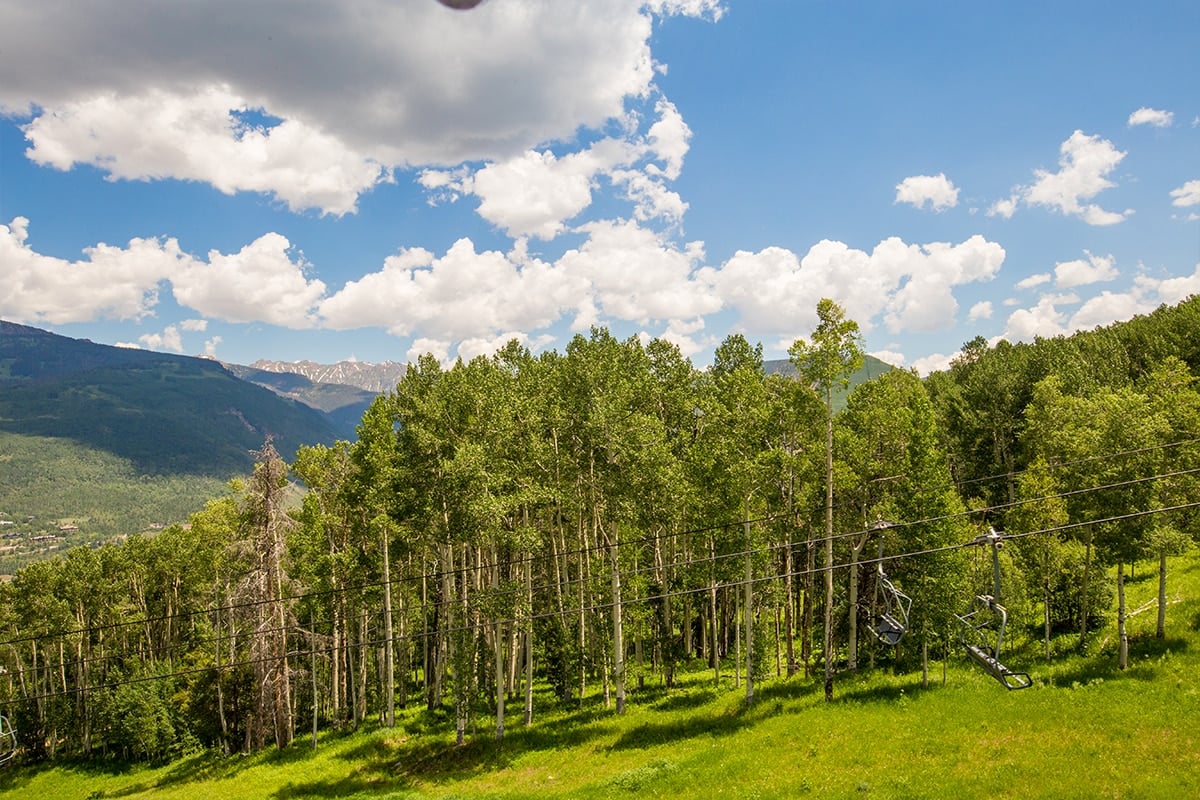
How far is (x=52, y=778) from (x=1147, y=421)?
8990 centimetres

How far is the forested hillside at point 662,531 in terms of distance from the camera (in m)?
33.1

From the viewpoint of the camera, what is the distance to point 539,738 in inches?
1391

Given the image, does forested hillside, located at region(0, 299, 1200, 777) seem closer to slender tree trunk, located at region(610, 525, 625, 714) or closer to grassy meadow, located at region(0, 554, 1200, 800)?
slender tree trunk, located at region(610, 525, 625, 714)

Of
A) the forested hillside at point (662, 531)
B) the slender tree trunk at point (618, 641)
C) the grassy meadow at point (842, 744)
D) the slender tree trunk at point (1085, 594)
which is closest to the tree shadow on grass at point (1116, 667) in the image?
the grassy meadow at point (842, 744)

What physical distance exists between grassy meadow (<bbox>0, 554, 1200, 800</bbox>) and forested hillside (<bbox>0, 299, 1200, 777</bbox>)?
1.61m

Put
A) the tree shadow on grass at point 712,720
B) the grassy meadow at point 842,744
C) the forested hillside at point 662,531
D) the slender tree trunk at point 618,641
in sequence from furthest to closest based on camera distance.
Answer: the slender tree trunk at point 618,641, the forested hillside at point 662,531, the tree shadow on grass at point 712,720, the grassy meadow at point 842,744

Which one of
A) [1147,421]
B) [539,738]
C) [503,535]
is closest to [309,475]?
[503,535]

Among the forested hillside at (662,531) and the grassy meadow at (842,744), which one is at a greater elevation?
the forested hillside at (662,531)

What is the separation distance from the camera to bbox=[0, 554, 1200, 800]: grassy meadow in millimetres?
24156

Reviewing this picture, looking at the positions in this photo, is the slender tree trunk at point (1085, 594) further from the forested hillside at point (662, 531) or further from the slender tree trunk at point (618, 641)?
the slender tree trunk at point (618, 641)

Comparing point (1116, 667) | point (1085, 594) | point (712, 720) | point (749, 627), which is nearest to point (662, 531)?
point (749, 627)

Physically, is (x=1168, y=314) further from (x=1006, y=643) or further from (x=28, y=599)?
(x=28, y=599)

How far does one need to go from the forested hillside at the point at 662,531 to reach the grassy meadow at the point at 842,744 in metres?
1.61

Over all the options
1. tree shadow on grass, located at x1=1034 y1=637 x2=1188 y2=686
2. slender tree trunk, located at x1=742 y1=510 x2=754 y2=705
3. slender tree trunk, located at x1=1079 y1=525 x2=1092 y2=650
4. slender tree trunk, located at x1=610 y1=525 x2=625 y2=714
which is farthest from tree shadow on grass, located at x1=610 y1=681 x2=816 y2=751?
slender tree trunk, located at x1=1079 y1=525 x2=1092 y2=650
